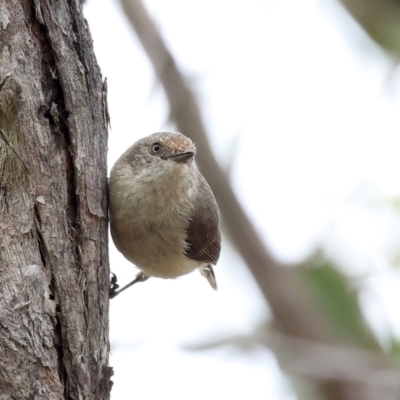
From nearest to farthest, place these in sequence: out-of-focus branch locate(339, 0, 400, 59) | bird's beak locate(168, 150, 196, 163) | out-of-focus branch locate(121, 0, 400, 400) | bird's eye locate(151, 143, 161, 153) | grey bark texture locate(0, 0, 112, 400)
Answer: grey bark texture locate(0, 0, 112, 400)
out-of-focus branch locate(339, 0, 400, 59)
bird's beak locate(168, 150, 196, 163)
bird's eye locate(151, 143, 161, 153)
out-of-focus branch locate(121, 0, 400, 400)

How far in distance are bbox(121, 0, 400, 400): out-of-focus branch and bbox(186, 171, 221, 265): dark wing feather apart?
111 centimetres

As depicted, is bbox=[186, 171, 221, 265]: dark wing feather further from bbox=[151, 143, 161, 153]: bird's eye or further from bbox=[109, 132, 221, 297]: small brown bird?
bbox=[151, 143, 161, 153]: bird's eye

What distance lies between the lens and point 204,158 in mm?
5613

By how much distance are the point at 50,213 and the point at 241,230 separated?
3.20 m

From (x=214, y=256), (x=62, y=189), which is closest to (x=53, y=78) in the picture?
(x=62, y=189)

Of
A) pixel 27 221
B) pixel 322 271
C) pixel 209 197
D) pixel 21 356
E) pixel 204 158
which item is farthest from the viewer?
pixel 322 271

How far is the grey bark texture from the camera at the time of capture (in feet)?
8.16

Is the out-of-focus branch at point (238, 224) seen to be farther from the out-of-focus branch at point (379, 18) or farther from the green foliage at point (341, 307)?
the out-of-focus branch at point (379, 18)

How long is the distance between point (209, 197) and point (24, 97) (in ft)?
6.06

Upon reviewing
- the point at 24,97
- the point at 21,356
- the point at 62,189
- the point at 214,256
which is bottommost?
the point at 21,356

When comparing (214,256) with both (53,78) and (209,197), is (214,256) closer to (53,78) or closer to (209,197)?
(209,197)

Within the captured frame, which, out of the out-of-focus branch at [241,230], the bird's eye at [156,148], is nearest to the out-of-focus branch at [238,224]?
the out-of-focus branch at [241,230]

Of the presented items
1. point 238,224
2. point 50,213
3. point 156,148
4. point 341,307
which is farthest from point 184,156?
point 341,307

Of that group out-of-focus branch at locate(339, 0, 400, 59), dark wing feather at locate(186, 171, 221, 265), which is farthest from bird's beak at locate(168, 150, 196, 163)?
out-of-focus branch at locate(339, 0, 400, 59)
